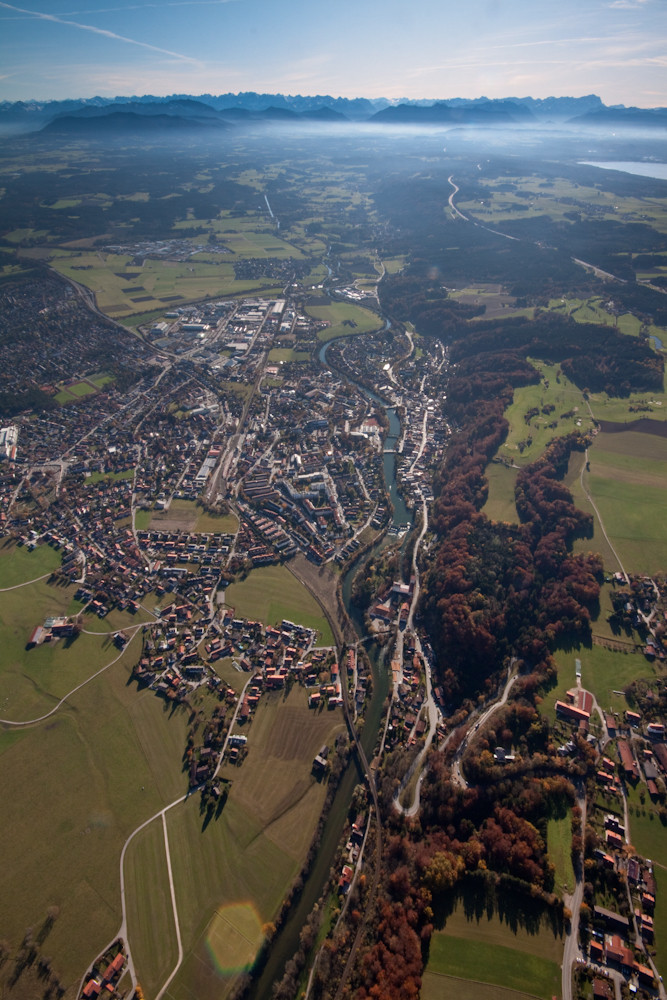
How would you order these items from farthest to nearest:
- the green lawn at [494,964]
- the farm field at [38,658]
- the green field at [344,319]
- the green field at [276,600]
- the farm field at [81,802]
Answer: the green field at [344,319] < the green field at [276,600] < the farm field at [38,658] < the farm field at [81,802] < the green lawn at [494,964]

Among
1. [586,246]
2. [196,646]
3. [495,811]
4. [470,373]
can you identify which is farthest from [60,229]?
[495,811]

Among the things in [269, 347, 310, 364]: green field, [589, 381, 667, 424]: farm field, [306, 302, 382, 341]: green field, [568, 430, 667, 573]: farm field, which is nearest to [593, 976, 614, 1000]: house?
[568, 430, 667, 573]: farm field

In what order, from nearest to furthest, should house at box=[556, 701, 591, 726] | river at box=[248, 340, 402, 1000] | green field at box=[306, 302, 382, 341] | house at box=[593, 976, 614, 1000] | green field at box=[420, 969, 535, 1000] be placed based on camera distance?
house at box=[593, 976, 614, 1000], green field at box=[420, 969, 535, 1000], river at box=[248, 340, 402, 1000], house at box=[556, 701, 591, 726], green field at box=[306, 302, 382, 341]

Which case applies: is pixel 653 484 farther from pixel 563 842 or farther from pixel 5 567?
pixel 5 567

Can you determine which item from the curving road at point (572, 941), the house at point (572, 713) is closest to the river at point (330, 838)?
the house at point (572, 713)

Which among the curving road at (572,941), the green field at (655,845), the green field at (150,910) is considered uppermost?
the green field at (655,845)

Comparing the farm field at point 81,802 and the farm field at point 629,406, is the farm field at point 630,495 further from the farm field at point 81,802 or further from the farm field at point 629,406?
the farm field at point 81,802

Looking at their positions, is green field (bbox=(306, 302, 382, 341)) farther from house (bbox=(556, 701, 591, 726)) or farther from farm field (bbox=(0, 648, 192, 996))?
house (bbox=(556, 701, 591, 726))
